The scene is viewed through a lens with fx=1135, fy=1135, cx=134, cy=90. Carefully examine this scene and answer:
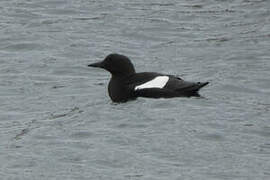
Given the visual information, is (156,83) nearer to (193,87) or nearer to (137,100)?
(137,100)

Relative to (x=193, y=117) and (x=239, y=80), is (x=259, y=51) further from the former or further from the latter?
(x=193, y=117)

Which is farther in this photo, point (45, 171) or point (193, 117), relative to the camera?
point (193, 117)

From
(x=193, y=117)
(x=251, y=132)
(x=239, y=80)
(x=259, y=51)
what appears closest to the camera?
(x=251, y=132)

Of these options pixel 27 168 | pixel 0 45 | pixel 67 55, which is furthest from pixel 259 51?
pixel 27 168

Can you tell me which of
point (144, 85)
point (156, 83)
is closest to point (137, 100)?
point (144, 85)

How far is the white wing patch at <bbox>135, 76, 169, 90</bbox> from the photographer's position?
49.9ft

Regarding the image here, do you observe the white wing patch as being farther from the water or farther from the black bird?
the water

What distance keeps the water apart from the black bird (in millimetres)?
154

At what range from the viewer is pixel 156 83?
1518 centimetres

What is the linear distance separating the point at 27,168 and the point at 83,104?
3.52 m

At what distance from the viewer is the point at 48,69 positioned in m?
17.5

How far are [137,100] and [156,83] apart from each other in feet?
1.22

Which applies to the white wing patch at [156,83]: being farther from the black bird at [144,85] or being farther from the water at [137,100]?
the water at [137,100]

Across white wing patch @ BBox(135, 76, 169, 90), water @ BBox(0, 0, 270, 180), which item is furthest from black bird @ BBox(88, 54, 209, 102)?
water @ BBox(0, 0, 270, 180)
